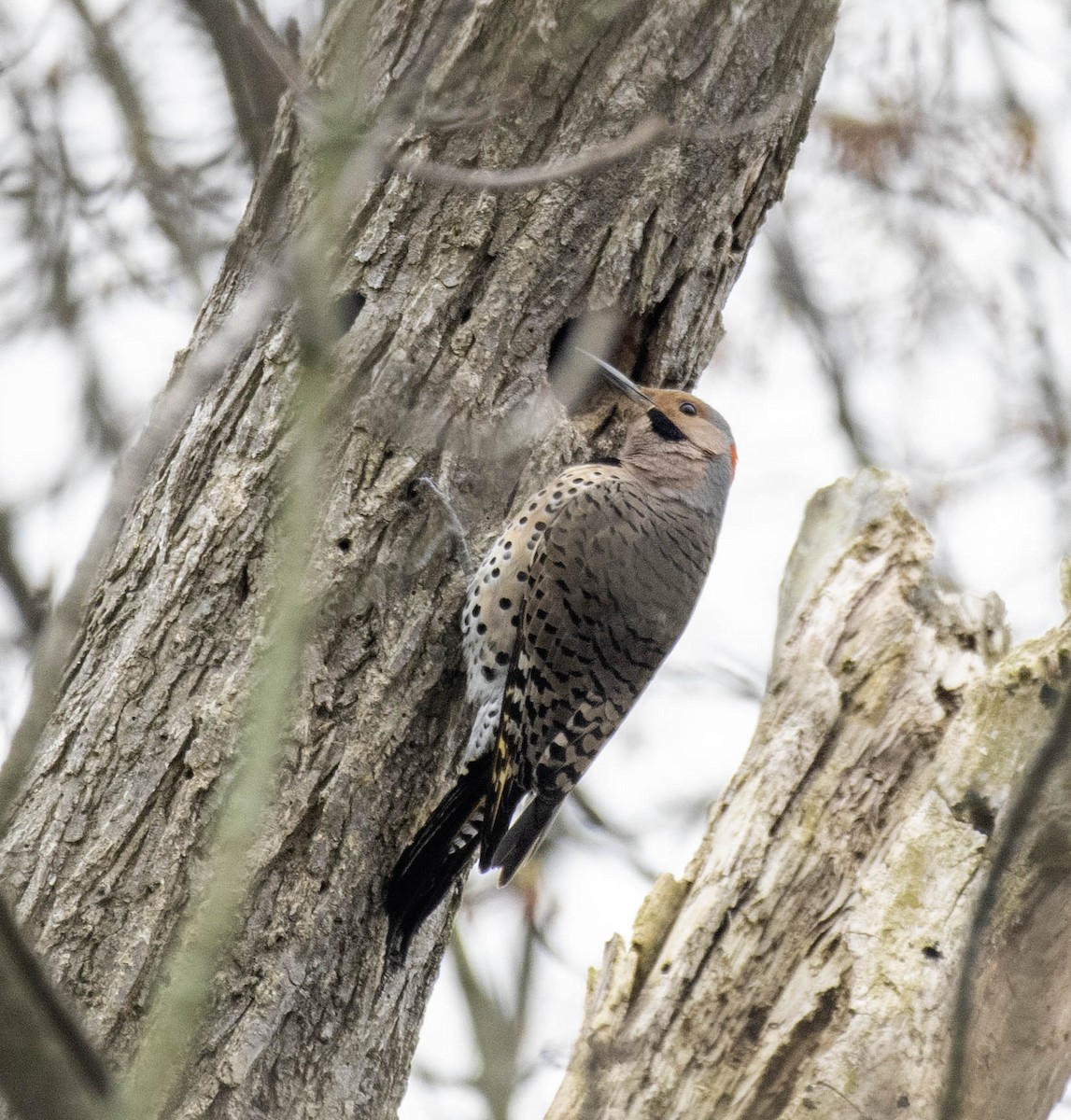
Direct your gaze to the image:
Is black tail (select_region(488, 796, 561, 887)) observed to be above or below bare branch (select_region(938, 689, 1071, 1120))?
above

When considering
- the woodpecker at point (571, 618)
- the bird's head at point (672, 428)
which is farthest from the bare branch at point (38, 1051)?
the bird's head at point (672, 428)

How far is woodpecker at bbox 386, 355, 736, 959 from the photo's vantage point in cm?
367

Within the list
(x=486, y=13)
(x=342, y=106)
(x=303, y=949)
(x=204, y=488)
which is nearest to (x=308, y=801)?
(x=303, y=949)

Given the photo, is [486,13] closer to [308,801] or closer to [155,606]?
[155,606]

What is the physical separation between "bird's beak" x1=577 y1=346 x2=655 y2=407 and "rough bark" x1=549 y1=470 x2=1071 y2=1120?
2.84 feet

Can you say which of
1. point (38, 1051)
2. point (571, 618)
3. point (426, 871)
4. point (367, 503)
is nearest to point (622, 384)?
point (571, 618)

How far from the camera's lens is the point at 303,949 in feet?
9.98

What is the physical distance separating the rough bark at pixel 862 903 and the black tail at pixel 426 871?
1.86 ft

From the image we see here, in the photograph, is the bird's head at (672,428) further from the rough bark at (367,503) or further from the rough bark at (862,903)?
the rough bark at (862,903)

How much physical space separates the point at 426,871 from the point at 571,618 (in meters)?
1.12

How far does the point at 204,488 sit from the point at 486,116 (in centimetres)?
113

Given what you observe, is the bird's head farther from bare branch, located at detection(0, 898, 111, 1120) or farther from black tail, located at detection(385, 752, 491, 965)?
bare branch, located at detection(0, 898, 111, 1120)

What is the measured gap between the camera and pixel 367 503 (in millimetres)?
3340

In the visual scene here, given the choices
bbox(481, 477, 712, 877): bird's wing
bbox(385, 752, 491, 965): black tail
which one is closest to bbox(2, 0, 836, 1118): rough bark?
bbox(385, 752, 491, 965): black tail
